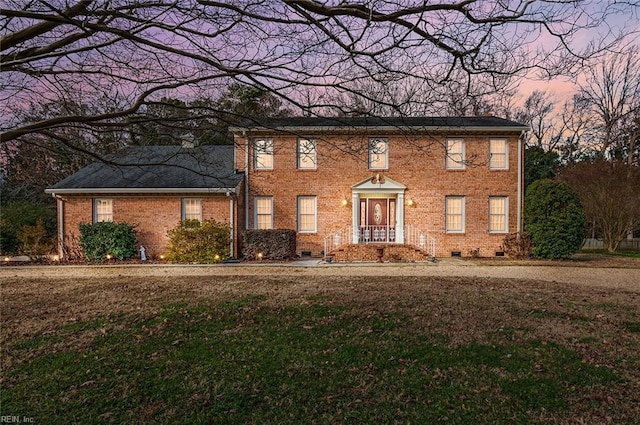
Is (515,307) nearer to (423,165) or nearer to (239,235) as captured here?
(423,165)

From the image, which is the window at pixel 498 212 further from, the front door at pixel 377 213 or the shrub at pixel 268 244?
the shrub at pixel 268 244

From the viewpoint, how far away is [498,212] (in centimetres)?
1642

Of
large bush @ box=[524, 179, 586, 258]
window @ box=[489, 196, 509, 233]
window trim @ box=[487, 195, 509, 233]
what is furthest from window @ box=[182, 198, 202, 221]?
large bush @ box=[524, 179, 586, 258]

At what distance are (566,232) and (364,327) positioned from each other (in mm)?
12679

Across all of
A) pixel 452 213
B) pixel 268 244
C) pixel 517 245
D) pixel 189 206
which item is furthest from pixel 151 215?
pixel 517 245

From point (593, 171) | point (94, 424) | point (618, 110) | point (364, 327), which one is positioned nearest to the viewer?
point (94, 424)

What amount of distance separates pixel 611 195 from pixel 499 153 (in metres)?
7.64

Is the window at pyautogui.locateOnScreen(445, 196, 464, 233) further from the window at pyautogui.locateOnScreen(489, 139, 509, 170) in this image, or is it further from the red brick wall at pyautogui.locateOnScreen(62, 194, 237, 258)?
the red brick wall at pyautogui.locateOnScreen(62, 194, 237, 258)

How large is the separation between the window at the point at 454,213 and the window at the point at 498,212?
1291mm

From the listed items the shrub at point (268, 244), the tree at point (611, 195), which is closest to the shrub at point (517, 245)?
the tree at point (611, 195)

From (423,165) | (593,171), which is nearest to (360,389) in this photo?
A: (423,165)

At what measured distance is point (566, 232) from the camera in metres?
14.5

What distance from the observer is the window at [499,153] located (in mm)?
16422

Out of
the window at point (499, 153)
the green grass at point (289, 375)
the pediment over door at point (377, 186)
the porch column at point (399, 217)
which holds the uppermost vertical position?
the window at point (499, 153)
